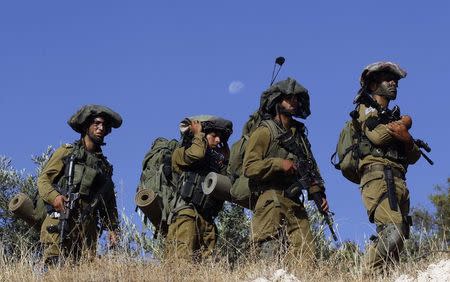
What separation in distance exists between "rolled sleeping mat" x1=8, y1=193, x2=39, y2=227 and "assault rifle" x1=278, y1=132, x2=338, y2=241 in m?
3.30

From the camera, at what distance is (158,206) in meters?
11.9

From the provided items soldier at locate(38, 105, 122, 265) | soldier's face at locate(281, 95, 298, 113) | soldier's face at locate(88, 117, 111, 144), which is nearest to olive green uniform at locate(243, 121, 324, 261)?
soldier's face at locate(281, 95, 298, 113)

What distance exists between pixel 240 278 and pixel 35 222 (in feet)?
13.1

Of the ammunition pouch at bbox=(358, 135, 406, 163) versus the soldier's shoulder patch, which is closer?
the ammunition pouch at bbox=(358, 135, 406, 163)

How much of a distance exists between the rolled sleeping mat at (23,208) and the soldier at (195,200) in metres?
1.67

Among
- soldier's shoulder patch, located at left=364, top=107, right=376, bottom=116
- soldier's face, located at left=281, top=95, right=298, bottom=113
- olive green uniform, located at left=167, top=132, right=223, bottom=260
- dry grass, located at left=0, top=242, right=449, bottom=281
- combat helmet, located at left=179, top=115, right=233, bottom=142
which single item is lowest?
dry grass, located at left=0, top=242, right=449, bottom=281

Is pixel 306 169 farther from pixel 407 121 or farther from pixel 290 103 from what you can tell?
pixel 407 121

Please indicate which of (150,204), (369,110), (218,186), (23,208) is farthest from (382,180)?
(23,208)

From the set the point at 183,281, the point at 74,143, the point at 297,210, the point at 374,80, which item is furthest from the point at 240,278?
the point at 74,143

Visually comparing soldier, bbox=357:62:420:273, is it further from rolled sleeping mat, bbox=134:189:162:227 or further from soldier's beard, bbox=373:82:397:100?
rolled sleeping mat, bbox=134:189:162:227

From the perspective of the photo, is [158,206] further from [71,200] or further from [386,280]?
[386,280]

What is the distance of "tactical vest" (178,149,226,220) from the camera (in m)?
11.1

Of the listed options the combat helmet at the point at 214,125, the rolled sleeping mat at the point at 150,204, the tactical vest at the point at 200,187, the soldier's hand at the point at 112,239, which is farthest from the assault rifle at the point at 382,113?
the rolled sleeping mat at the point at 150,204

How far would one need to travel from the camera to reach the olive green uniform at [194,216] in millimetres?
10844
